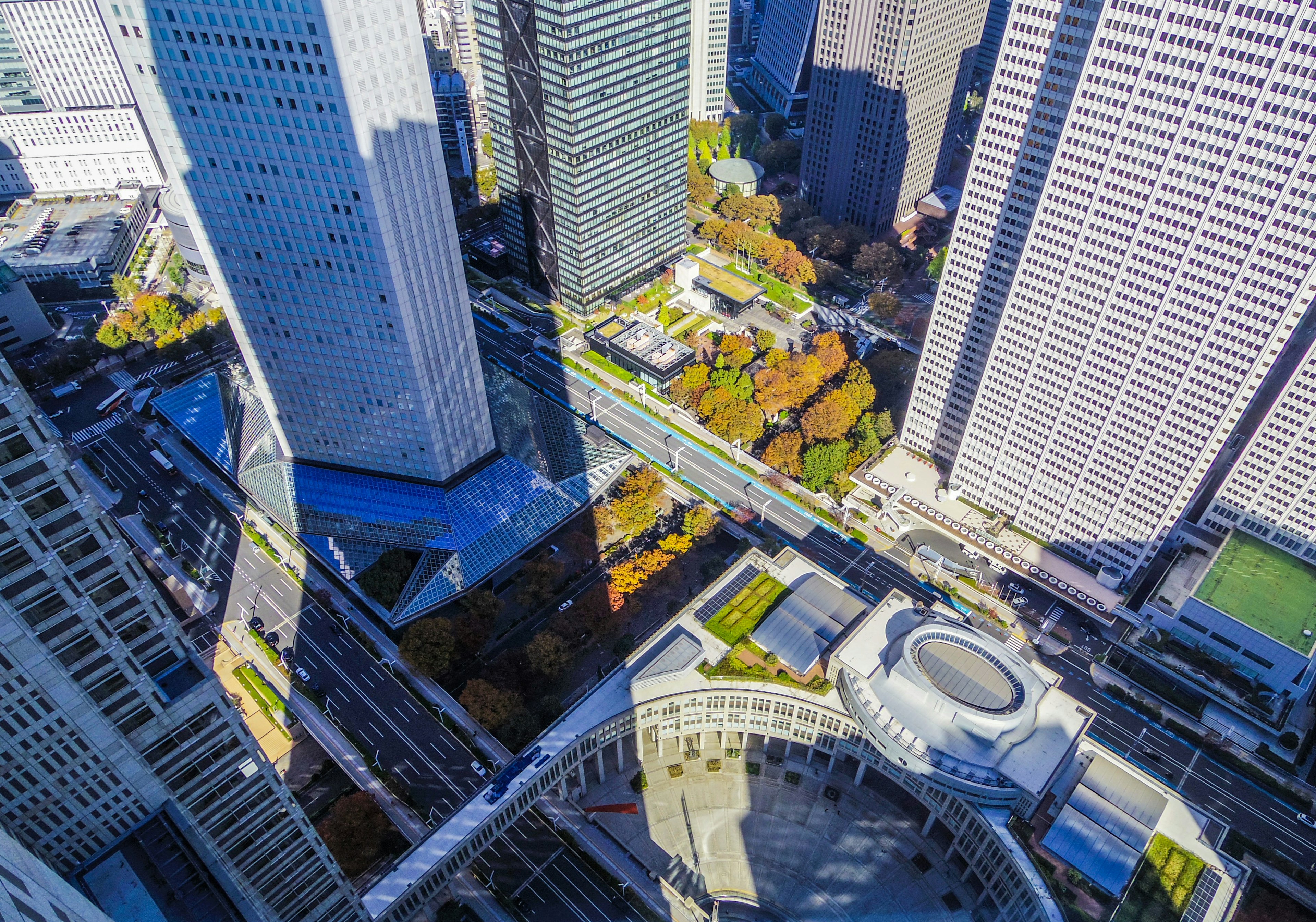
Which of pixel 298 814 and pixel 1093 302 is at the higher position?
pixel 1093 302

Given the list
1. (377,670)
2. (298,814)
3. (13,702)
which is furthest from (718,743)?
(13,702)

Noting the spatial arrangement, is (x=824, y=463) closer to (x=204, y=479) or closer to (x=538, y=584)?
(x=538, y=584)

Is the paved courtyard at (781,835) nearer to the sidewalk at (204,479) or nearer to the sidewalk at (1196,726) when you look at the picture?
the sidewalk at (1196,726)

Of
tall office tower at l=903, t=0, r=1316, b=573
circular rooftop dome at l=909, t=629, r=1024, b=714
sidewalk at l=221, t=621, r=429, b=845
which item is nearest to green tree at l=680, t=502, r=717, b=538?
tall office tower at l=903, t=0, r=1316, b=573

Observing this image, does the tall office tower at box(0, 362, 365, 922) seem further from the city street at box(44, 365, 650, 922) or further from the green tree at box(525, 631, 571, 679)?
the green tree at box(525, 631, 571, 679)

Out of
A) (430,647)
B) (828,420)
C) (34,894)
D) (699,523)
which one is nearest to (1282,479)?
(828,420)

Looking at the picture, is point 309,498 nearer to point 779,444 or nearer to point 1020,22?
point 779,444
